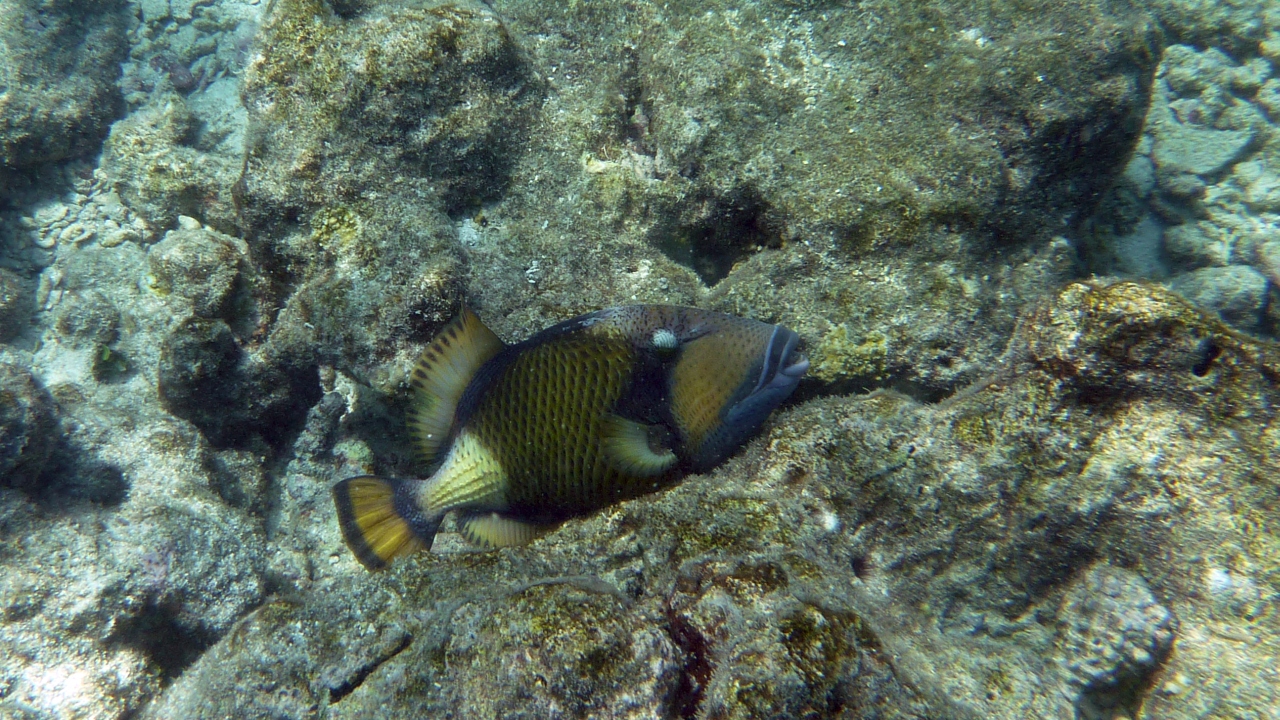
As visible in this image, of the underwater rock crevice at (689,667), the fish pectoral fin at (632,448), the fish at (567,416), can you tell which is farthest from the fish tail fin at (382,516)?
the underwater rock crevice at (689,667)

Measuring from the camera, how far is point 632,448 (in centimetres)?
186

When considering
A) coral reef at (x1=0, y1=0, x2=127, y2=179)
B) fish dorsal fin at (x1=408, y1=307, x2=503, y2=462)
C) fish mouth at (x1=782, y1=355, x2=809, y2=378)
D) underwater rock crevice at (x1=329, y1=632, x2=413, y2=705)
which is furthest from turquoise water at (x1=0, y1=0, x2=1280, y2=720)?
coral reef at (x1=0, y1=0, x2=127, y2=179)

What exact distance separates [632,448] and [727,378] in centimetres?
40

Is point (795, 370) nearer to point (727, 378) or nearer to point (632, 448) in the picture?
point (727, 378)

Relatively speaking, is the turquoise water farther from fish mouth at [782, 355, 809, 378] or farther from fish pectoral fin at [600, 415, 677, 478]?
fish mouth at [782, 355, 809, 378]

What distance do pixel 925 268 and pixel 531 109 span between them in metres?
2.29

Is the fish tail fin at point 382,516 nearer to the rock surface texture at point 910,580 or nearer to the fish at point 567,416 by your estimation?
the fish at point 567,416

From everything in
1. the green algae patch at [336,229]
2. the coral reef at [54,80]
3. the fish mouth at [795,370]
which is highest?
the coral reef at [54,80]

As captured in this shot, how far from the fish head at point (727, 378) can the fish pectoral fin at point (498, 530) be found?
63cm

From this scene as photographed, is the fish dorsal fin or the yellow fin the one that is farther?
the fish dorsal fin

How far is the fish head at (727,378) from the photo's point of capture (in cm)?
184

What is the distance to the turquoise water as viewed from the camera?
172 cm

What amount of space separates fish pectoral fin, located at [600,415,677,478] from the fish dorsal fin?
0.54 m

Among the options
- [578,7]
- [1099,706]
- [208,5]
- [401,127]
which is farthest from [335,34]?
[208,5]
